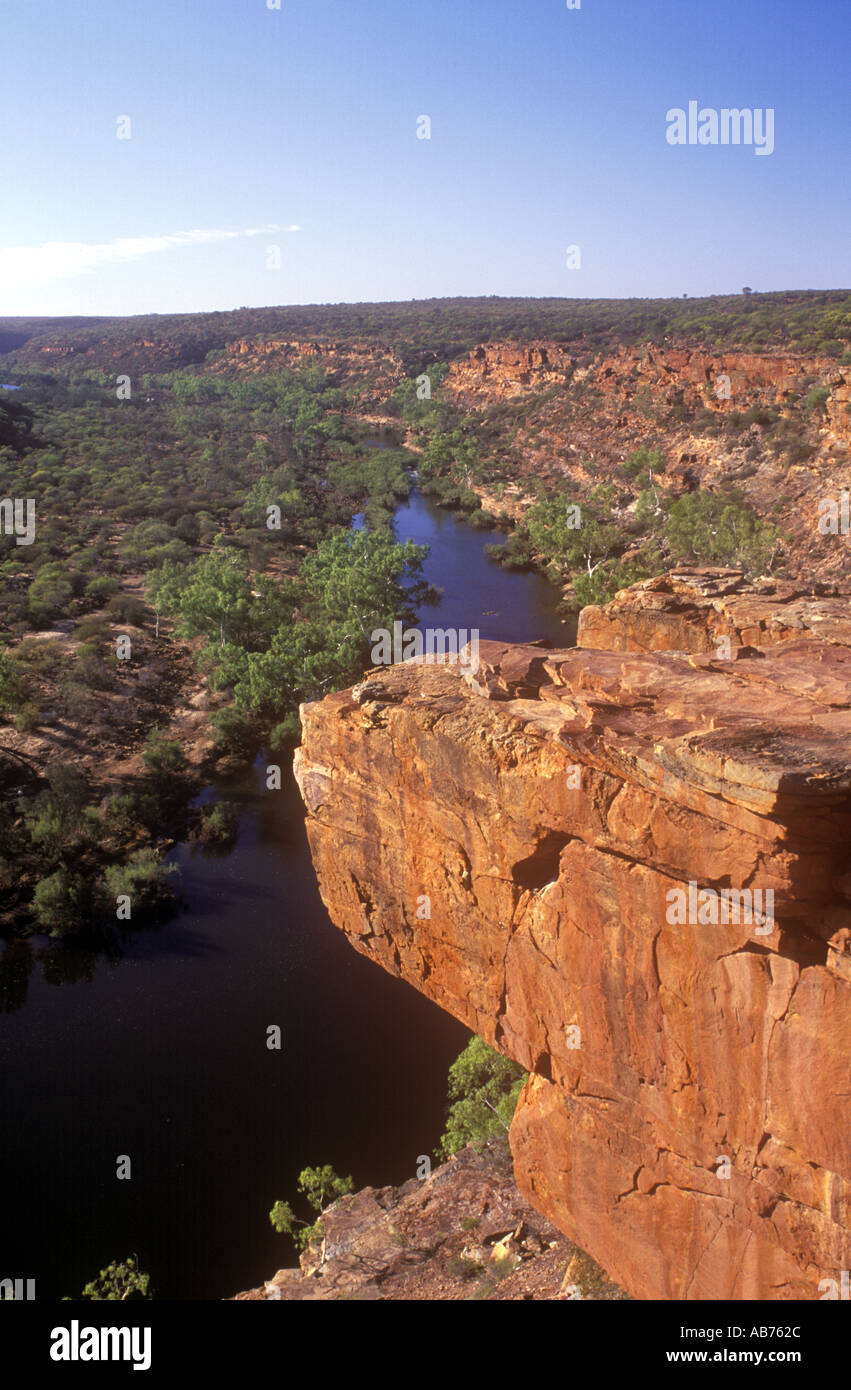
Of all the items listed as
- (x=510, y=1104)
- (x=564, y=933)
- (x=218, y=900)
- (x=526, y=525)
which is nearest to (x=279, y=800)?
(x=218, y=900)

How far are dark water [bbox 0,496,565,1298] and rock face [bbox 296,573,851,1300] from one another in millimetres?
10906

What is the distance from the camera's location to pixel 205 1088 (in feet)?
68.4

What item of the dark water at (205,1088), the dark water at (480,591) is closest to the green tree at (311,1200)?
the dark water at (205,1088)

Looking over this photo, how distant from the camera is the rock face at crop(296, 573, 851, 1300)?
7.04 m

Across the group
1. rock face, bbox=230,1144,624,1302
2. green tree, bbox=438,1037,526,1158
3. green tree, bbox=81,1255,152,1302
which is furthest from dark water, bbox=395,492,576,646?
green tree, bbox=81,1255,152,1302

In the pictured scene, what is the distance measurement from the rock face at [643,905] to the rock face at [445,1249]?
117 inches

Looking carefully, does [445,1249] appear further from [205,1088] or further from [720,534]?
[720,534]

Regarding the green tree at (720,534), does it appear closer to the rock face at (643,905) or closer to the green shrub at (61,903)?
the green shrub at (61,903)

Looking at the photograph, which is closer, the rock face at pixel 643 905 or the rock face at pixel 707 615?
the rock face at pixel 643 905

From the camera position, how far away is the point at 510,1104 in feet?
57.1

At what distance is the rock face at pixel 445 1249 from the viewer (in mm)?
12336

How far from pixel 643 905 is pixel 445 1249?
10033 millimetres

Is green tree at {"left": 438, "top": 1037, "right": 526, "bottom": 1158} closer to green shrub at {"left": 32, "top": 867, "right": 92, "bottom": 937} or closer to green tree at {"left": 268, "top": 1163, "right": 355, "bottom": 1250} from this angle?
green tree at {"left": 268, "top": 1163, "right": 355, "bottom": 1250}
